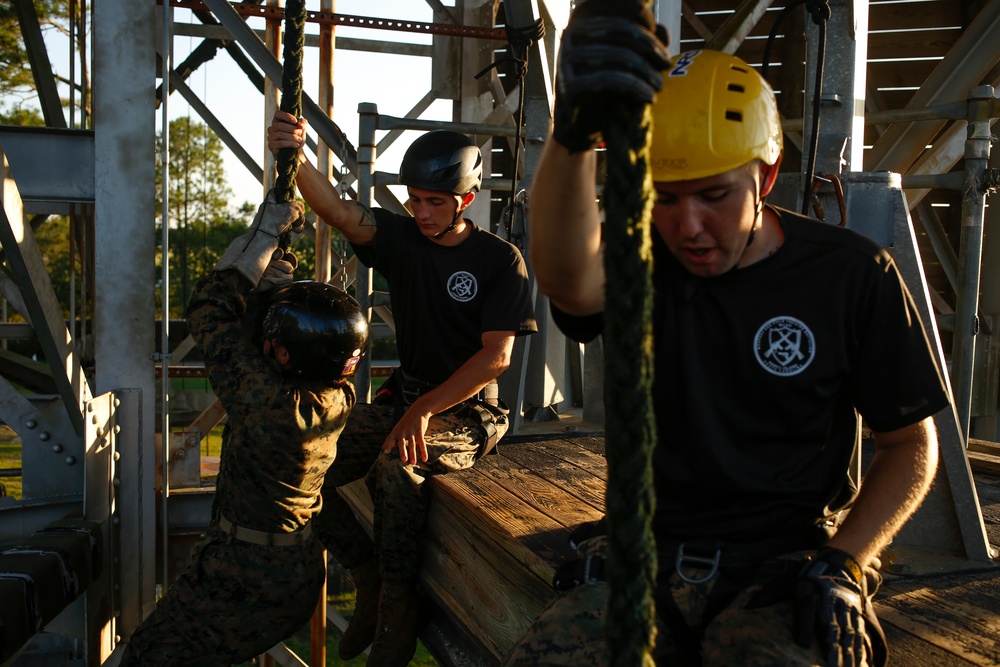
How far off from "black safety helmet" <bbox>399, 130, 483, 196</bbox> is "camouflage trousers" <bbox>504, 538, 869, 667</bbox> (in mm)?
2388

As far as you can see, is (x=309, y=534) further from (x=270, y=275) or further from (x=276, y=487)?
(x=270, y=275)

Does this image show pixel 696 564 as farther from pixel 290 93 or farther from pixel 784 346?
pixel 290 93

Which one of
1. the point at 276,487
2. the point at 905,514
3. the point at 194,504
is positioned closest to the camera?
the point at 905,514

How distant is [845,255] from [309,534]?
7.48 ft

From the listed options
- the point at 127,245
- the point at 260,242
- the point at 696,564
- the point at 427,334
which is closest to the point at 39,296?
the point at 127,245

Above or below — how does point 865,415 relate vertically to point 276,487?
above

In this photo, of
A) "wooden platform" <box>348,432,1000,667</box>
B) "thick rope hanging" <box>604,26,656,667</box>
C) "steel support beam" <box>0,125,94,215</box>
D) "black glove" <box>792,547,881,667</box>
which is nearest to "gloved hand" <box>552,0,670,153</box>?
"thick rope hanging" <box>604,26,656,667</box>

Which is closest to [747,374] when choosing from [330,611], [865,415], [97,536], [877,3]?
[865,415]

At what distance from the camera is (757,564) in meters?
2.21

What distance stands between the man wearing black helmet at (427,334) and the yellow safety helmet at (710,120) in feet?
6.52

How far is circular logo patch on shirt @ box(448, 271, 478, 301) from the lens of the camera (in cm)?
420

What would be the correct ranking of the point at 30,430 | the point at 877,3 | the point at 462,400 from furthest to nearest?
the point at 877,3 → the point at 30,430 → the point at 462,400

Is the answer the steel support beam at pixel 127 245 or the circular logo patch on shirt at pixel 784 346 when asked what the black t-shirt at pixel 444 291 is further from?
the circular logo patch on shirt at pixel 784 346

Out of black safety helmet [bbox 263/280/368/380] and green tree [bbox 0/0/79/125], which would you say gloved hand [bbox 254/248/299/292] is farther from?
green tree [bbox 0/0/79/125]
